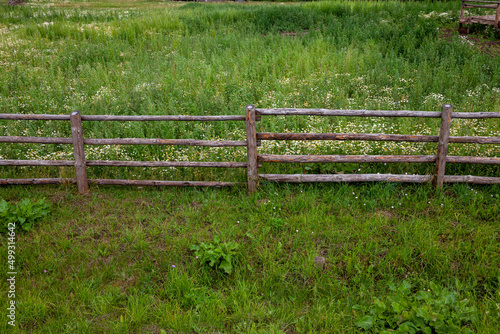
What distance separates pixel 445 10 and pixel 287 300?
1917 cm

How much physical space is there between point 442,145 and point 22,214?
22.3 ft

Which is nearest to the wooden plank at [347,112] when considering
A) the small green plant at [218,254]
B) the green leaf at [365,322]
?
the small green plant at [218,254]

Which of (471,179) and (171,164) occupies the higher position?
(171,164)

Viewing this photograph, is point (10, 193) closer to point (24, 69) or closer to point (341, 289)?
point (341, 289)

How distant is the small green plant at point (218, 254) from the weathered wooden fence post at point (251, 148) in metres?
1.73

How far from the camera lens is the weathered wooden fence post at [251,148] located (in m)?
6.58

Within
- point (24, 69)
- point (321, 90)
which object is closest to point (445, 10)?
point (321, 90)

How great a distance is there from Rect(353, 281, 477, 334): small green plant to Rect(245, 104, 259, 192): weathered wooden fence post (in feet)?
10.0

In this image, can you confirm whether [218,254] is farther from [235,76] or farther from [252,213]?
[235,76]

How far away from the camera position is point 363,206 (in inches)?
253

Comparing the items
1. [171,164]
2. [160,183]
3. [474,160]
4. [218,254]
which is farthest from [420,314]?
[160,183]

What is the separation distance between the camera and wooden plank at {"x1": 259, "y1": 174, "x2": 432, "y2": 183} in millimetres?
6742

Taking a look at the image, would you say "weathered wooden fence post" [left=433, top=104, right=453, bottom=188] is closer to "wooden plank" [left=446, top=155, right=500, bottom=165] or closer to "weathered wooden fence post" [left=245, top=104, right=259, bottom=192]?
"wooden plank" [left=446, top=155, right=500, bottom=165]

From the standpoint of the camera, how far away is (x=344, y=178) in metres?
6.81
